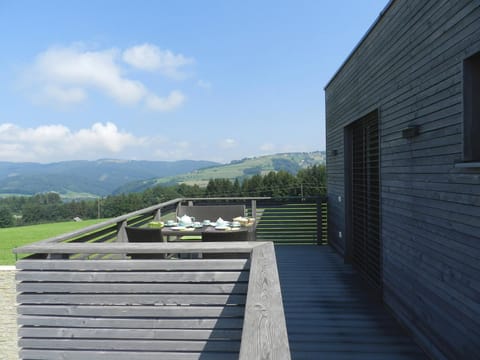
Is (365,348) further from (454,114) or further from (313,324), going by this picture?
(454,114)

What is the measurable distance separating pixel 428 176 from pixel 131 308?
8.68 feet

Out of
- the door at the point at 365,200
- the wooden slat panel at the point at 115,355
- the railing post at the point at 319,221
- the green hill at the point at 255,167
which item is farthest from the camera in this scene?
the green hill at the point at 255,167

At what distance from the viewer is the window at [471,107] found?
2393 millimetres

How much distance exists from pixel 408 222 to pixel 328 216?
4.49 m

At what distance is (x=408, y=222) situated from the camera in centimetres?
344

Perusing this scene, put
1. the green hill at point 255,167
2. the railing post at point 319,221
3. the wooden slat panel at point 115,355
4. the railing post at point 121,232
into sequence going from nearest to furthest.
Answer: the wooden slat panel at point 115,355 → the railing post at point 121,232 → the railing post at point 319,221 → the green hill at point 255,167

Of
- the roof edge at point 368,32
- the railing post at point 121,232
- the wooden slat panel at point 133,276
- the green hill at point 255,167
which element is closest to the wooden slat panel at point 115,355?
the wooden slat panel at point 133,276

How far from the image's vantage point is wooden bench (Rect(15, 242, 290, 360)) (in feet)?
7.29

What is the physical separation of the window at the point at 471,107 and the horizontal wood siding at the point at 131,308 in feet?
5.77

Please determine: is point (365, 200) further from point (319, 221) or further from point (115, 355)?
point (115, 355)

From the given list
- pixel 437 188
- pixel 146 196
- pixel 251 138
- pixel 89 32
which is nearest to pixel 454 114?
pixel 437 188

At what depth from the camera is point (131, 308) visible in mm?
2312

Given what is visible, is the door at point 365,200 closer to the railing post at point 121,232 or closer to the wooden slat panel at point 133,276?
the wooden slat panel at point 133,276

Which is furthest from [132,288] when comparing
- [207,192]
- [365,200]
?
[207,192]
